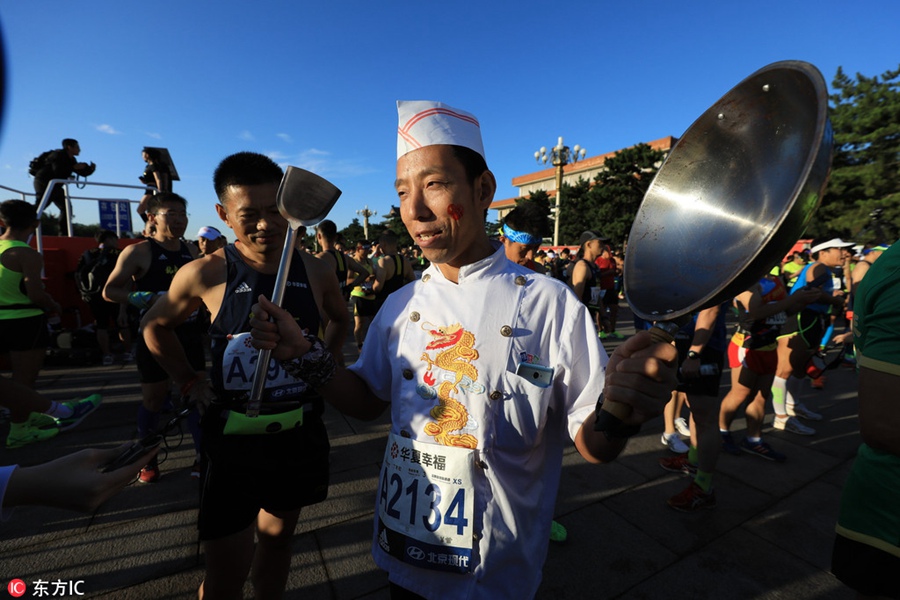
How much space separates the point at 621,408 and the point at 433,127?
1.14 metres

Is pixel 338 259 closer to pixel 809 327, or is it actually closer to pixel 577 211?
pixel 809 327

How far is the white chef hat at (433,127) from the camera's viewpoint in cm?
142

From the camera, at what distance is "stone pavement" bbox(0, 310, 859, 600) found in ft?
8.17

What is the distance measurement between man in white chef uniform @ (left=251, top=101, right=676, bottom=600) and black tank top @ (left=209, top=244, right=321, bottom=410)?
0.68 metres

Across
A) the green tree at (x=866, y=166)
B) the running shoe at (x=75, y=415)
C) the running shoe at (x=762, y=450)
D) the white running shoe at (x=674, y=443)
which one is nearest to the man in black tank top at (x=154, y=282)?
the running shoe at (x=75, y=415)

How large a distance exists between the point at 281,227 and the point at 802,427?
20.7ft

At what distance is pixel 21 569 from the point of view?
8.30ft

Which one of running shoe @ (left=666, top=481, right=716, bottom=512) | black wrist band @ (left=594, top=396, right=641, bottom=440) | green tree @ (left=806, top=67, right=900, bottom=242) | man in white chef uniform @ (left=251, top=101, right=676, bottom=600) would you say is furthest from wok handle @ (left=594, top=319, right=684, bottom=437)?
green tree @ (left=806, top=67, right=900, bottom=242)

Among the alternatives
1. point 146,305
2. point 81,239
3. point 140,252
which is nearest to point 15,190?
point 81,239

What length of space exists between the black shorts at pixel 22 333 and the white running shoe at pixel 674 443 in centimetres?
743

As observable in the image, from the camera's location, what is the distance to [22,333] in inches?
175

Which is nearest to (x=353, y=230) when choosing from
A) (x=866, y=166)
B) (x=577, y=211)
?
(x=577, y=211)

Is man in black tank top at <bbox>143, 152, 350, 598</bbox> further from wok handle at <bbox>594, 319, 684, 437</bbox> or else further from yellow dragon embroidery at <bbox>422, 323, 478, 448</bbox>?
wok handle at <bbox>594, 319, 684, 437</bbox>

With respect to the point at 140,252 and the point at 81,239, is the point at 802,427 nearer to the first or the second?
the point at 140,252
